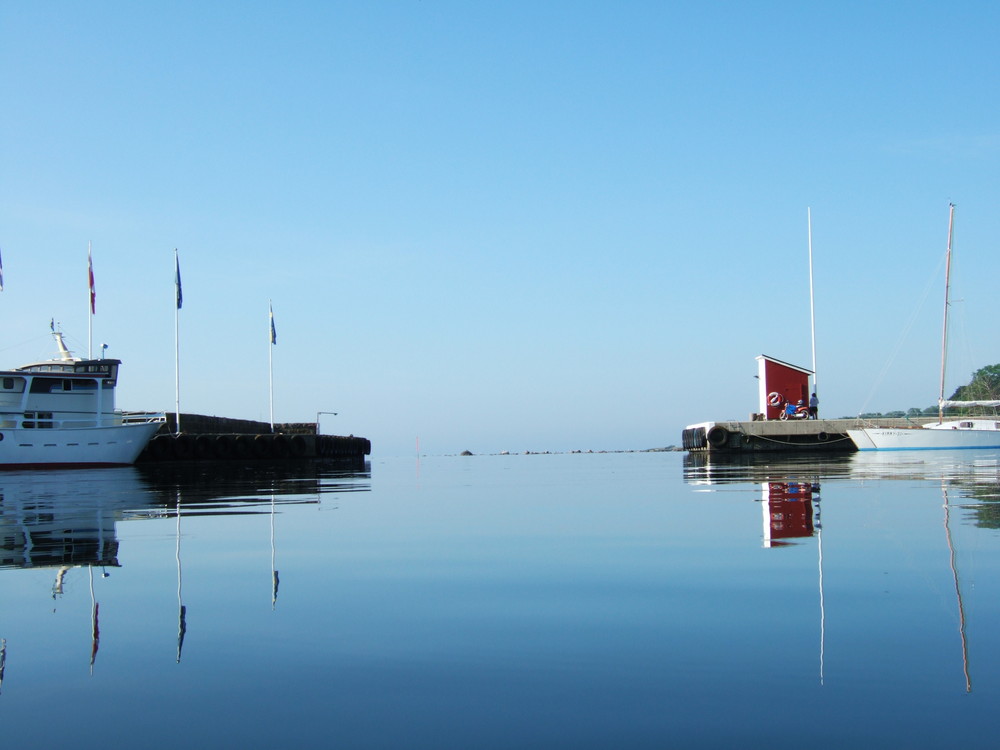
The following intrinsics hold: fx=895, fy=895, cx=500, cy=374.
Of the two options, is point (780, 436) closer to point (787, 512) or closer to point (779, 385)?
point (779, 385)

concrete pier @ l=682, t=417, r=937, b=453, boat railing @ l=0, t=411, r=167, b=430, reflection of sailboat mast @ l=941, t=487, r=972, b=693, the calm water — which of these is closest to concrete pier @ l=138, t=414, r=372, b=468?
Answer: boat railing @ l=0, t=411, r=167, b=430

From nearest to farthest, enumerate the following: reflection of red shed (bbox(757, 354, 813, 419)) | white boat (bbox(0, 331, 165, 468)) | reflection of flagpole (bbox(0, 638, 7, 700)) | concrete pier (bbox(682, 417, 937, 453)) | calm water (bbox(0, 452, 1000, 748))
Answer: calm water (bbox(0, 452, 1000, 748)) → reflection of flagpole (bbox(0, 638, 7, 700)) → white boat (bbox(0, 331, 165, 468)) → concrete pier (bbox(682, 417, 937, 453)) → reflection of red shed (bbox(757, 354, 813, 419))

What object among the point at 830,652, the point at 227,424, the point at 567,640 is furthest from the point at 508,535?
the point at 227,424

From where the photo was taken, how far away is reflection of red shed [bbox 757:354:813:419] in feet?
181

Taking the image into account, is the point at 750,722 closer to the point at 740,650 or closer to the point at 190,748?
the point at 740,650

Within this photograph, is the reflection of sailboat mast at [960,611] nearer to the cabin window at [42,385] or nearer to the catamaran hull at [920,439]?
the catamaran hull at [920,439]

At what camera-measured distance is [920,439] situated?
51.0 meters

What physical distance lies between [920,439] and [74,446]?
46.6 meters

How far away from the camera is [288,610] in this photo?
17.7ft

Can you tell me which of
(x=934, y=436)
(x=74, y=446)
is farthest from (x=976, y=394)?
(x=74, y=446)

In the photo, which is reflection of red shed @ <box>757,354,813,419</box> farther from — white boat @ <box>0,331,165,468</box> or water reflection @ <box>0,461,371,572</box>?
water reflection @ <box>0,461,371,572</box>

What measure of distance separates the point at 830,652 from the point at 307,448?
5243 cm

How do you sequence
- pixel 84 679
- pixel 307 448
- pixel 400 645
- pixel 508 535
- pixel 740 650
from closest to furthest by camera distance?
1. pixel 84 679
2. pixel 740 650
3. pixel 400 645
4. pixel 508 535
5. pixel 307 448

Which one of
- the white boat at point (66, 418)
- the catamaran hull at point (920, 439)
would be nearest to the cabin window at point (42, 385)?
the white boat at point (66, 418)
